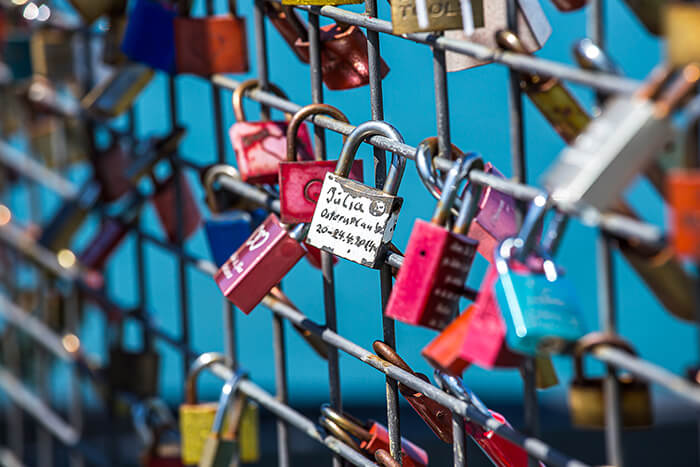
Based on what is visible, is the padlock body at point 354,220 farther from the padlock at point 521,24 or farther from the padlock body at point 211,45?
the padlock body at point 211,45

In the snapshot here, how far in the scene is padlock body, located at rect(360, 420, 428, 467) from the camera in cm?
81

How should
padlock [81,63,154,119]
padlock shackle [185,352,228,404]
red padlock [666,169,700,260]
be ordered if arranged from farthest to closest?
padlock [81,63,154,119] → padlock shackle [185,352,228,404] → red padlock [666,169,700,260]

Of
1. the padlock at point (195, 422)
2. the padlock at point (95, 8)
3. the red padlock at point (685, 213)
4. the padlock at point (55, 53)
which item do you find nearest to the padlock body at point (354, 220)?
the red padlock at point (685, 213)

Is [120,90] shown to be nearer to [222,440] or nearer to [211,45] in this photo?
[211,45]

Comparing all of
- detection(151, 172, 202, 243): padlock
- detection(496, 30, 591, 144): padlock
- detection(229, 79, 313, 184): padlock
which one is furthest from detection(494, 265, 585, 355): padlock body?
detection(151, 172, 202, 243): padlock

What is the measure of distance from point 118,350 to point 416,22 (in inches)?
32.9

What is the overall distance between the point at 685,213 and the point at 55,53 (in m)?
1.25

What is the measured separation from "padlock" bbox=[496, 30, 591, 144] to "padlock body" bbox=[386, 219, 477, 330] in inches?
3.8

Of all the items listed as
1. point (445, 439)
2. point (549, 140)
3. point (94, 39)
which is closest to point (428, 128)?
point (445, 439)

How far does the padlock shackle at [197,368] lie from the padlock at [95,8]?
406 millimetres

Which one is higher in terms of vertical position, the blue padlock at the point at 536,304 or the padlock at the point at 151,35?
the padlock at the point at 151,35

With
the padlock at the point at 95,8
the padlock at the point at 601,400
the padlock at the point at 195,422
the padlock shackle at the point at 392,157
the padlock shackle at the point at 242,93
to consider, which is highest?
A: the padlock at the point at 95,8

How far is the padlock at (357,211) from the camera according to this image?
69cm

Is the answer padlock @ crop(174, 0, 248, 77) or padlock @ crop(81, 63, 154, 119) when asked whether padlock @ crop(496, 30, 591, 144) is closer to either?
padlock @ crop(174, 0, 248, 77)
